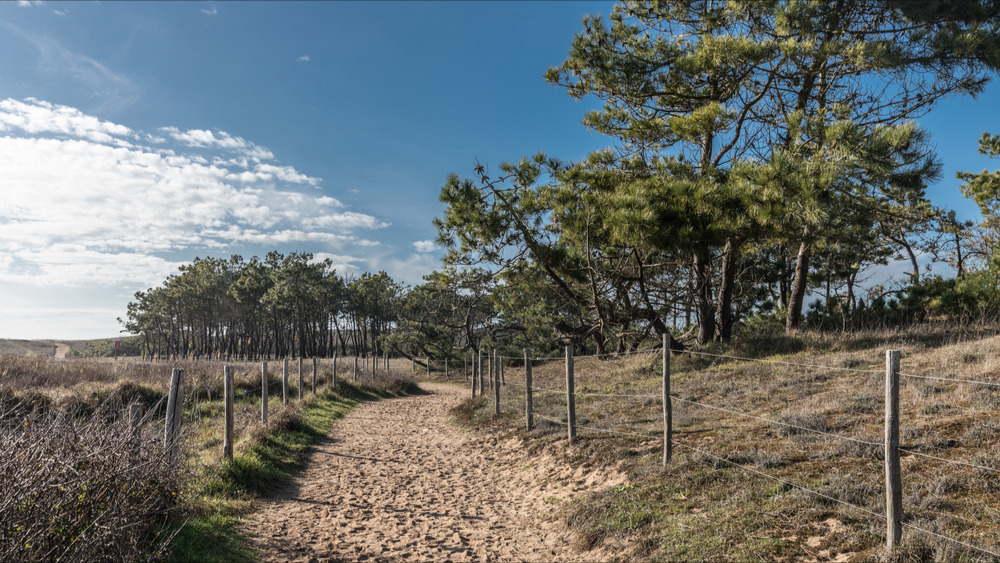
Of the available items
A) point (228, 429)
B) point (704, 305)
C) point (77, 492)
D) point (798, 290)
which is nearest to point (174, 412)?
point (228, 429)

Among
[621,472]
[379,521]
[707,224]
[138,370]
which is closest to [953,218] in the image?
[707,224]

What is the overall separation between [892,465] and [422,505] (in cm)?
556

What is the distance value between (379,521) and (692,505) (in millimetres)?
3772

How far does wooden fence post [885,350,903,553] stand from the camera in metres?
4.35

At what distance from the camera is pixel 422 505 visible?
7609mm

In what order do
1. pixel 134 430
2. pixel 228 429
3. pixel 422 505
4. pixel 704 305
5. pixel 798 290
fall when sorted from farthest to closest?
1. pixel 798 290
2. pixel 704 305
3. pixel 228 429
4. pixel 422 505
5. pixel 134 430

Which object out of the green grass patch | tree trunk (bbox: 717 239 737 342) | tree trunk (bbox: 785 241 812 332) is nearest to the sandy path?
the green grass patch

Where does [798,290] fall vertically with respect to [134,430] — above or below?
above

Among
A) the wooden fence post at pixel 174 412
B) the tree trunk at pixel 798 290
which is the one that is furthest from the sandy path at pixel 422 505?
the tree trunk at pixel 798 290

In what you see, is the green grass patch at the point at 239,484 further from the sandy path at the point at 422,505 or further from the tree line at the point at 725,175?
the tree line at the point at 725,175

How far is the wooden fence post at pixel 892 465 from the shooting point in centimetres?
435

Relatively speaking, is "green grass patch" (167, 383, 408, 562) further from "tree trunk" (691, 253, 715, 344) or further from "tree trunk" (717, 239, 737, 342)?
"tree trunk" (717, 239, 737, 342)

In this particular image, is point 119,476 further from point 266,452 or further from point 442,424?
point 442,424

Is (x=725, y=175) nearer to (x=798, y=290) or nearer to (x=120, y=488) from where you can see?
(x=798, y=290)
